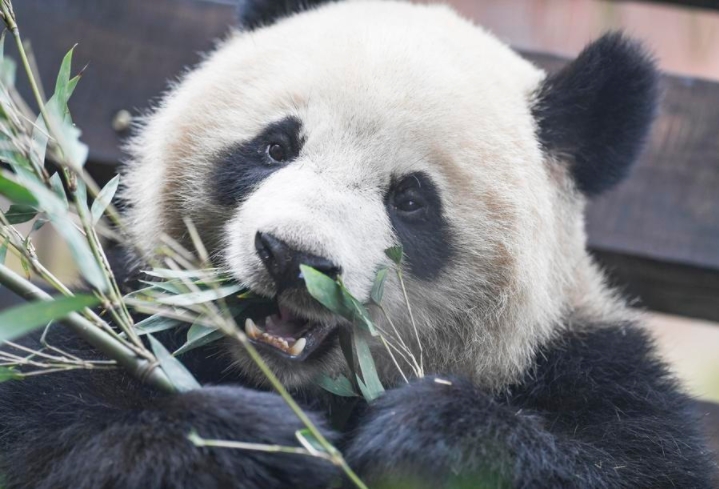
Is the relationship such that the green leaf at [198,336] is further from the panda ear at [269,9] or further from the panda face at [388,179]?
the panda ear at [269,9]

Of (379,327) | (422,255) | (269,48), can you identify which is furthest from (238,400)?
(269,48)

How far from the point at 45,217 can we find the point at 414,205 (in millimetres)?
1081

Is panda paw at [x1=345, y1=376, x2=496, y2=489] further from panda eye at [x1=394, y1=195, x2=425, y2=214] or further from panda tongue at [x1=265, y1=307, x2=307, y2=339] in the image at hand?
panda eye at [x1=394, y1=195, x2=425, y2=214]

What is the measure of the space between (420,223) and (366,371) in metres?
0.53

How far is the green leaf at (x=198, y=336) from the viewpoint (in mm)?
2502

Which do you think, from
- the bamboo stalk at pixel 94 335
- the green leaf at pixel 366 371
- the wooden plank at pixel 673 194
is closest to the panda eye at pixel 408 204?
the green leaf at pixel 366 371

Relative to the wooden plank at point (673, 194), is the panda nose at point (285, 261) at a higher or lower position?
higher

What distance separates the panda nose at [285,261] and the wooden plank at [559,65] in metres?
2.00

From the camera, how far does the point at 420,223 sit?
9.22ft

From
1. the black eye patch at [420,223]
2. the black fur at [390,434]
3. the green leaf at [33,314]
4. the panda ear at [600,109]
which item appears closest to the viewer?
the green leaf at [33,314]

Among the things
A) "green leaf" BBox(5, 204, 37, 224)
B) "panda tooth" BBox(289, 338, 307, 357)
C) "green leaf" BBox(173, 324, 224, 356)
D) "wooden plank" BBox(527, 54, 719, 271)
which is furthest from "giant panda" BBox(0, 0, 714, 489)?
"wooden plank" BBox(527, 54, 719, 271)

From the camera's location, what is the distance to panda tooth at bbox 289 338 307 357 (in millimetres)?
2475

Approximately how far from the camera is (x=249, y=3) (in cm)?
352

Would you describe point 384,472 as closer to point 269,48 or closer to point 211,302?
point 211,302
